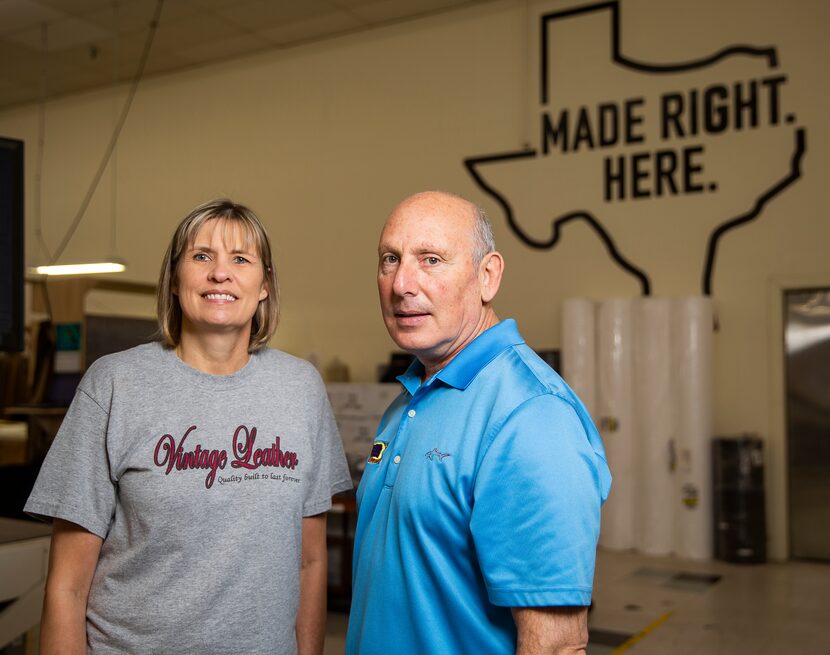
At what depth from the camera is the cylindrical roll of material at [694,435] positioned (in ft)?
20.3

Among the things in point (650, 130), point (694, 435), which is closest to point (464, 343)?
point (694, 435)

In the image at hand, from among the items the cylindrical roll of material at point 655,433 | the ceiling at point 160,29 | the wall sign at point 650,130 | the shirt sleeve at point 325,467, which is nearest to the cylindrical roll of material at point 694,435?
the cylindrical roll of material at point 655,433

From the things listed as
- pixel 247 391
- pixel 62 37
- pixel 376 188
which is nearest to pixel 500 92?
pixel 376 188

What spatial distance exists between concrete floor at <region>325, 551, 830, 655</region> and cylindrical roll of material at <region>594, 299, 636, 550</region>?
0.85 feet

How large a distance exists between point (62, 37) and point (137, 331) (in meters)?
4.91

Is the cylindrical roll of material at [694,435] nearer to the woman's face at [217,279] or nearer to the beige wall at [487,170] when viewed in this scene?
the beige wall at [487,170]

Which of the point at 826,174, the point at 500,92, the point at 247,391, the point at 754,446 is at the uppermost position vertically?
the point at 500,92

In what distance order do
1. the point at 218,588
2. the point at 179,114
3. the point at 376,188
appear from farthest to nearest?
the point at 179,114
the point at 376,188
the point at 218,588

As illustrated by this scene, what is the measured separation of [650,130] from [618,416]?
242 centimetres

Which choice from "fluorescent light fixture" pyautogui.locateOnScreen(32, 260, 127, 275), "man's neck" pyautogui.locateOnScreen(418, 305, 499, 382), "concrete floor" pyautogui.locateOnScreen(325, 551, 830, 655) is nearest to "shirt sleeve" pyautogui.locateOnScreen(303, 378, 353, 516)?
"man's neck" pyautogui.locateOnScreen(418, 305, 499, 382)

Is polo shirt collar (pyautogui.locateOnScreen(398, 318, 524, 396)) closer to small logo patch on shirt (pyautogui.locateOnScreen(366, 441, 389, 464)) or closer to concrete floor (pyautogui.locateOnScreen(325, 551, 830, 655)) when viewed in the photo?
small logo patch on shirt (pyautogui.locateOnScreen(366, 441, 389, 464))

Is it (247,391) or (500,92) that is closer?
(247,391)

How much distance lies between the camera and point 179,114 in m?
9.81

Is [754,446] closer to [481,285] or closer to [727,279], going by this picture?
[727,279]
